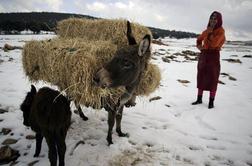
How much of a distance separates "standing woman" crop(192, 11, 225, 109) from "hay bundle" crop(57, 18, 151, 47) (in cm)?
243

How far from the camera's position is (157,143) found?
14.8ft

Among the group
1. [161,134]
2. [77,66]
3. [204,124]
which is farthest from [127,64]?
[204,124]

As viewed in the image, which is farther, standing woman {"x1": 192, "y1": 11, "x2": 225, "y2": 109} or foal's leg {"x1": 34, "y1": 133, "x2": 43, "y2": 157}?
standing woman {"x1": 192, "y1": 11, "x2": 225, "y2": 109}

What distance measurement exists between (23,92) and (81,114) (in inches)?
104

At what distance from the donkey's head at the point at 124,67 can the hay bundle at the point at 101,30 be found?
68 centimetres

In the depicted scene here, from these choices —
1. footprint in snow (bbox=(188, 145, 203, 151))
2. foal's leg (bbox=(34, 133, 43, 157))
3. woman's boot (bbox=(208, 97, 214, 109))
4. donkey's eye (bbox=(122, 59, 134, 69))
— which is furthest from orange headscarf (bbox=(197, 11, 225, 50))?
foal's leg (bbox=(34, 133, 43, 157))

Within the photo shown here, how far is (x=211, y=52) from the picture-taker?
20.7ft

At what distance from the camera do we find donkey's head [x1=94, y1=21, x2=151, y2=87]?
10.5 ft

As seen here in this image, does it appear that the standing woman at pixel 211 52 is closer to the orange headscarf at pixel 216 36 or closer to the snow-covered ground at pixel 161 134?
the orange headscarf at pixel 216 36

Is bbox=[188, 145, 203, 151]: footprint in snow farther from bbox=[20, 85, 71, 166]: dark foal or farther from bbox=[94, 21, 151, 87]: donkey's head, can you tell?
bbox=[20, 85, 71, 166]: dark foal

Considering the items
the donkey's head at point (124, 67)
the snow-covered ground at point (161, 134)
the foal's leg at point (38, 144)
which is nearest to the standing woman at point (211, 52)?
the snow-covered ground at point (161, 134)

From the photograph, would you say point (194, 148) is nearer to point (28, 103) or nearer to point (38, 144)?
point (38, 144)

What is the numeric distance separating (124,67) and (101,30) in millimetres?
1495

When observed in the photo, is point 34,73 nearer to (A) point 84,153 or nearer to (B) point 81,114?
(B) point 81,114
